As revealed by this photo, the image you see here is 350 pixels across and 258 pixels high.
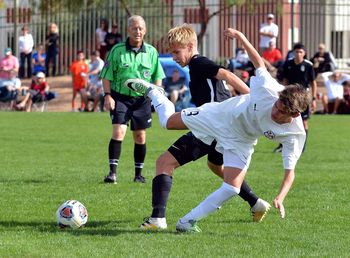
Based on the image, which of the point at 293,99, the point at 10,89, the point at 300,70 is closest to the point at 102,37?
the point at 10,89

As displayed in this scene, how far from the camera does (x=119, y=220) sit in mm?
9977

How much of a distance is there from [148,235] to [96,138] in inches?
502

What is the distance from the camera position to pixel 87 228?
9461 millimetres

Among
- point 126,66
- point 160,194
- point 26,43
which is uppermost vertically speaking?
point 126,66

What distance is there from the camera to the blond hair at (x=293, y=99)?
26.9 feet

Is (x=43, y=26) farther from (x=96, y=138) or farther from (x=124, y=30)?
(x=96, y=138)

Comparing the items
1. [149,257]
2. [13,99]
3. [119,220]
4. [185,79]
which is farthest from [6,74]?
[149,257]

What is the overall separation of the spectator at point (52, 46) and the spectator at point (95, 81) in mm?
3020

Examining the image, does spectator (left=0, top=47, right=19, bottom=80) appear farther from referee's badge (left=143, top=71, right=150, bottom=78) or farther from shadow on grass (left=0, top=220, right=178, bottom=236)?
shadow on grass (left=0, top=220, right=178, bottom=236)

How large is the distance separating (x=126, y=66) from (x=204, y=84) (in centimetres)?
339

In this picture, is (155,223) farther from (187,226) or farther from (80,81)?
(80,81)

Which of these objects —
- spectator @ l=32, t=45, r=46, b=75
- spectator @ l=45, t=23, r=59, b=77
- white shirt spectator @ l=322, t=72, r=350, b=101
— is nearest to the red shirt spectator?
white shirt spectator @ l=322, t=72, r=350, b=101

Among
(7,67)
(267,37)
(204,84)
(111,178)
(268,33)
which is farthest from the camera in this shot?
(267,37)

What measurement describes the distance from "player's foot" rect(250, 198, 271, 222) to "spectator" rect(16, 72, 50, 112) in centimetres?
2234
